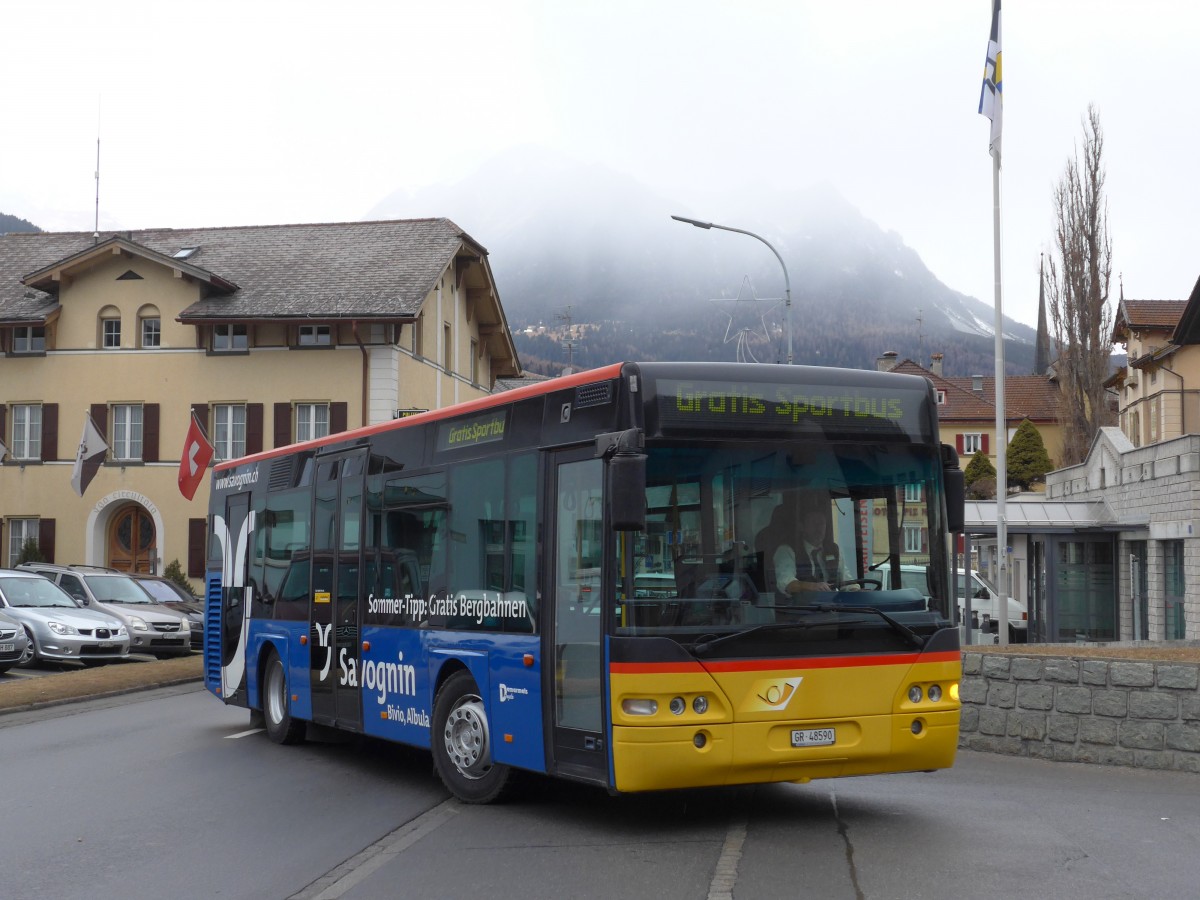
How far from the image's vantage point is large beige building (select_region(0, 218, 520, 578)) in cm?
4206

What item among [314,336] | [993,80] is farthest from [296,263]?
[993,80]

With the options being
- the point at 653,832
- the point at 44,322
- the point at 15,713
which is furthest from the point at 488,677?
the point at 44,322

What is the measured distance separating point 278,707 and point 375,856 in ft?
19.8

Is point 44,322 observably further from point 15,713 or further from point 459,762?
point 459,762

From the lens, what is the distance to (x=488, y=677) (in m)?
9.66

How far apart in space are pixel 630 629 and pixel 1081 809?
354cm

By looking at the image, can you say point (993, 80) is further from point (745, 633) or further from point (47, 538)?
point (47, 538)

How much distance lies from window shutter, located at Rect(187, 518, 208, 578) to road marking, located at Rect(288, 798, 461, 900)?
110 ft

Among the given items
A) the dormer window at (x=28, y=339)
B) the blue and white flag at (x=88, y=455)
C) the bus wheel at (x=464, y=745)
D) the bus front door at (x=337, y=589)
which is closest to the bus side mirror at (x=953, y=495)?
the bus wheel at (x=464, y=745)

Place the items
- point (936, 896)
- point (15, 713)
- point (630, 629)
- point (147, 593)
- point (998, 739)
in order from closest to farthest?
point (936, 896) < point (630, 629) < point (998, 739) < point (15, 713) < point (147, 593)

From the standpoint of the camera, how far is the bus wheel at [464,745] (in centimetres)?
976

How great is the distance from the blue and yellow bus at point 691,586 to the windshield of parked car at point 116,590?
2000cm

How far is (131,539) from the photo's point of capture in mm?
44156

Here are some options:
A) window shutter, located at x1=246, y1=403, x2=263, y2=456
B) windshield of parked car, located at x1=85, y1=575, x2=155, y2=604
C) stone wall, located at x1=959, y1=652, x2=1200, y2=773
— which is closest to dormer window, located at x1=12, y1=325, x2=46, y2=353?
window shutter, located at x1=246, y1=403, x2=263, y2=456
